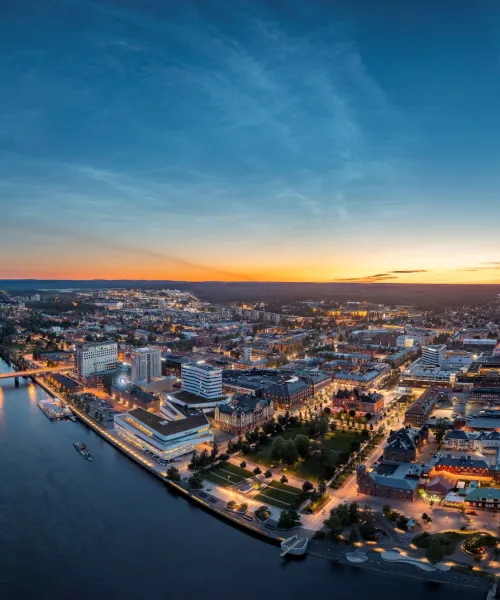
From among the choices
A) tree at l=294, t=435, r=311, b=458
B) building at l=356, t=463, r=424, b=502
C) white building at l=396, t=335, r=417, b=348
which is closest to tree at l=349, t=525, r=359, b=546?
building at l=356, t=463, r=424, b=502

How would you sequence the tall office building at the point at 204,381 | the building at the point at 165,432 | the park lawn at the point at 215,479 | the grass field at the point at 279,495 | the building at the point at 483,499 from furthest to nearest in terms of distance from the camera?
the tall office building at the point at 204,381 < the building at the point at 165,432 < the park lawn at the point at 215,479 < the grass field at the point at 279,495 < the building at the point at 483,499

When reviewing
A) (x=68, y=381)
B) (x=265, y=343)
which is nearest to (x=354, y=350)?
(x=265, y=343)

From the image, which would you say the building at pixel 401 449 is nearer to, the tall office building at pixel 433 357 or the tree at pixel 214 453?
the tree at pixel 214 453

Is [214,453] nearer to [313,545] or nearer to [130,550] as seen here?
[130,550]

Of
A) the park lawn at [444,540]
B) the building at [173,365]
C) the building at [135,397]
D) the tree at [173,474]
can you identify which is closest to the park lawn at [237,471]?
the tree at [173,474]

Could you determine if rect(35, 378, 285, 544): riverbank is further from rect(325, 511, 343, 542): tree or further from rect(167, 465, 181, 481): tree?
rect(325, 511, 343, 542): tree
